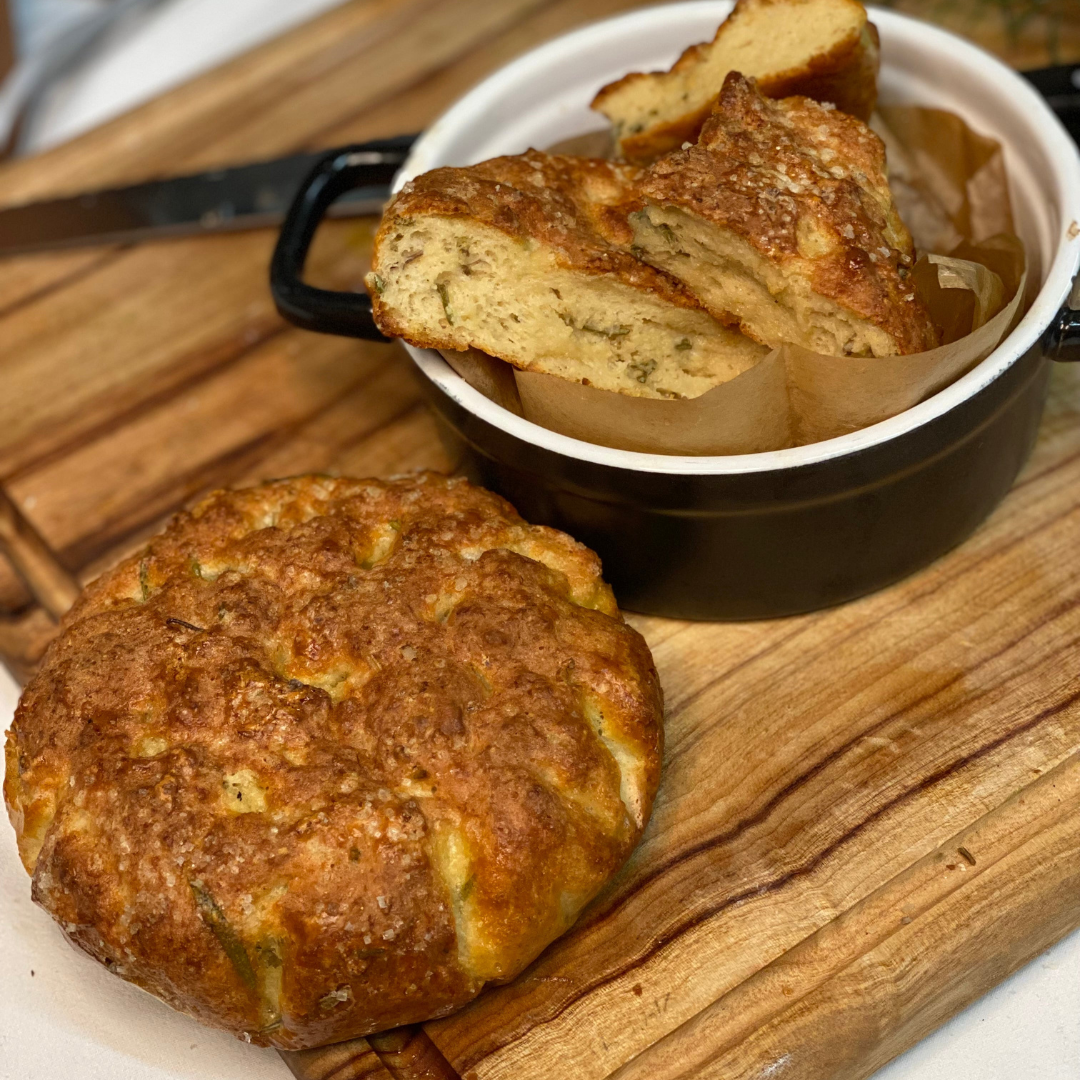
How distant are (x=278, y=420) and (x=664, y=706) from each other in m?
0.89

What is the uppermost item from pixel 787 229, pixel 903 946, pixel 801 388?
pixel 787 229

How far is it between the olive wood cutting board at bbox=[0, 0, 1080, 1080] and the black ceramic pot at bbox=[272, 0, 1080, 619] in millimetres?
93

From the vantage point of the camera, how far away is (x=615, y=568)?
1800mm

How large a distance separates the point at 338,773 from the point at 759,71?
1.10 metres

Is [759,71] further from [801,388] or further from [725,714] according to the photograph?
[725,714]

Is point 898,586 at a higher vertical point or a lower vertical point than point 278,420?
lower

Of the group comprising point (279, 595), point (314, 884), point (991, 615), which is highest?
A: point (279, 595)

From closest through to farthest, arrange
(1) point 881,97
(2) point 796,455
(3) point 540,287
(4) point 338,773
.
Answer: (4) point 338,773 < (2) point 796,455 < (3) point 540,287 < (1) point 881,97

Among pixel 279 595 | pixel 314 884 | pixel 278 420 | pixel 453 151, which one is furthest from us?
pixel 278 420

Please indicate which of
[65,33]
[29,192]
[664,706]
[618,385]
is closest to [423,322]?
[618,385]

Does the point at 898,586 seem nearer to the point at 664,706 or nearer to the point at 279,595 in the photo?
the point at 664,706

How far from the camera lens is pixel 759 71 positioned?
1793 mm

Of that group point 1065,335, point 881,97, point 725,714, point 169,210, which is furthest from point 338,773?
point 169,210

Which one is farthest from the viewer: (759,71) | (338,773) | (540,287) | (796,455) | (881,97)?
(881,97)
